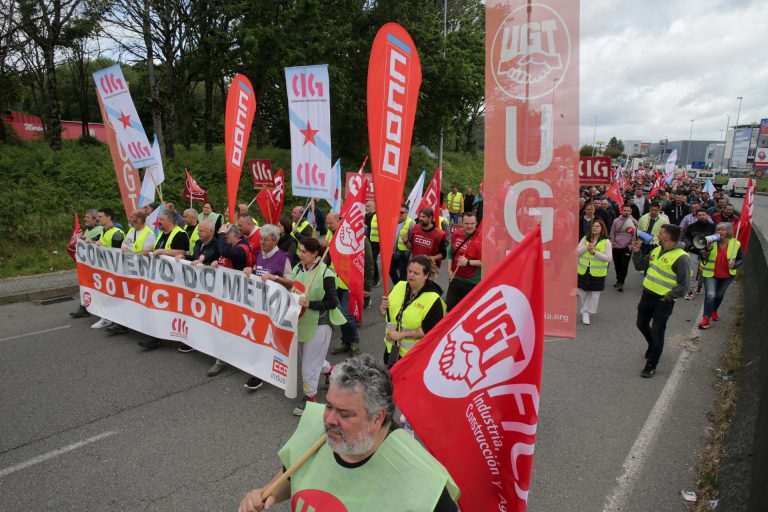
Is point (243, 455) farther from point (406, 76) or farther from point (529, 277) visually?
point (406, 76)

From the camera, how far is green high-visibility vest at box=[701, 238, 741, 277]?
7.49m

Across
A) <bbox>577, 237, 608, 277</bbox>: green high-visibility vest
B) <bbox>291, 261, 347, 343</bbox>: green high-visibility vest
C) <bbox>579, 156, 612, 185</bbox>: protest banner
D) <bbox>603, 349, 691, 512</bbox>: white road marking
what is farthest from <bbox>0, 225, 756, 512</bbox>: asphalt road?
<bbox>579, 156, 612, 185</bbox>: protest banner

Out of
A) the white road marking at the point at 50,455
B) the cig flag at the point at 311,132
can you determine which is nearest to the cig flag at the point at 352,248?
the cig flag at the point at 311,132

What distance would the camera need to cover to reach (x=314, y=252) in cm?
470

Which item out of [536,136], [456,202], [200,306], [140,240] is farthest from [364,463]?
[456,202]

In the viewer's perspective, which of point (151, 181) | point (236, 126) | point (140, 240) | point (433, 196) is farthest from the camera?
point (433, 196)

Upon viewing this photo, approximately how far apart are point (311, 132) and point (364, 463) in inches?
204

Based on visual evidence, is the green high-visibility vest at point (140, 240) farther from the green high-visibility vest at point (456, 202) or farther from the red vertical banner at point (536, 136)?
the green high-visibility vest at point (456, 202)

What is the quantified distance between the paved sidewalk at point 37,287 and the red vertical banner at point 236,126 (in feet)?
15.6

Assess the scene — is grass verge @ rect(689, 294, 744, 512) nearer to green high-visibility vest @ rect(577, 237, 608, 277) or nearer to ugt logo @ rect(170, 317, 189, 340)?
green high-visibility vest @ rect(577, 237, 608, 277)

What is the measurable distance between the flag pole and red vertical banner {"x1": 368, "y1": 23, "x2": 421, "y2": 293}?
2.13 meters

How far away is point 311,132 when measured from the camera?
6.21 metres

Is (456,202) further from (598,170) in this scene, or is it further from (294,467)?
(294,467)

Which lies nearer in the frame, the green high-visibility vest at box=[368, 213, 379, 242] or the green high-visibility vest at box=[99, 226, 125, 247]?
the green high-visibility vest at box=[99, 226, 125, 247]
